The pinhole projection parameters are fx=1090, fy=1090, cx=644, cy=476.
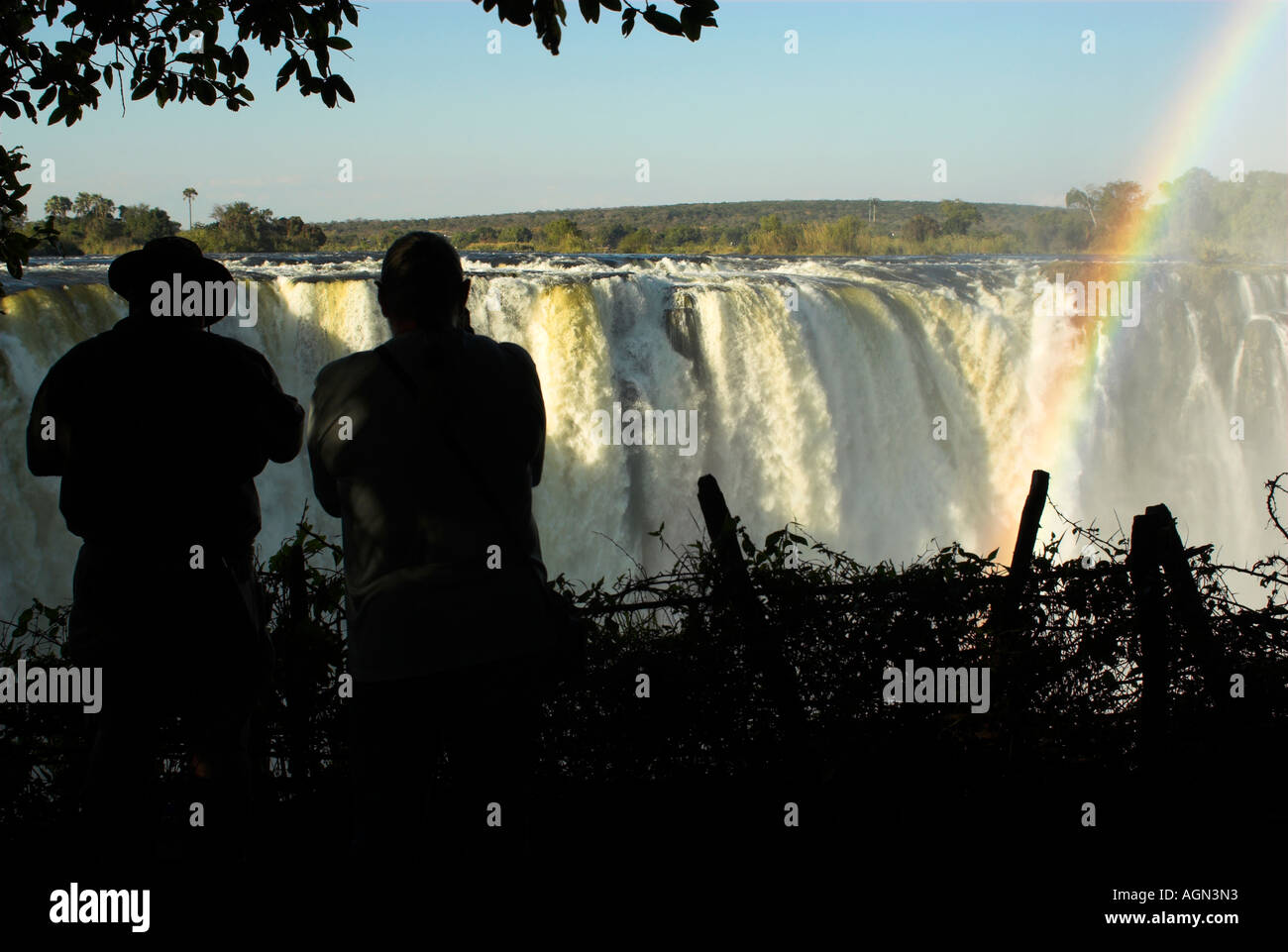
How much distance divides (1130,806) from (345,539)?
2.92 meters

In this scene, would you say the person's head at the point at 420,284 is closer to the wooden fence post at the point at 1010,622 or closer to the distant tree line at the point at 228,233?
the wooden fence post at the point at 1010,622

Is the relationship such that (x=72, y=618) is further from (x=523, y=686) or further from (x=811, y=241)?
(x=811, y=241)

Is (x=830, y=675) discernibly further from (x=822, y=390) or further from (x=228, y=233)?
(x=228, y=233)

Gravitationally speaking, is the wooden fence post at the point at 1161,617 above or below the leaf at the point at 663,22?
below

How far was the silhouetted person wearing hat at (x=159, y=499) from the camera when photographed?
2564 mm

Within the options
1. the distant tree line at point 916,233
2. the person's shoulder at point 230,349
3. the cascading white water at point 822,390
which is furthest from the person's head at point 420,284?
the distant tree line at point 916,233

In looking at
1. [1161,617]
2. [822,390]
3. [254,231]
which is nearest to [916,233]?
[254,231]

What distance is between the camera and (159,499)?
258 centimetres

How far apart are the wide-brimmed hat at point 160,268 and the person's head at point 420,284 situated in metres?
0.50

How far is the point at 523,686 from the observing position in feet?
8.08

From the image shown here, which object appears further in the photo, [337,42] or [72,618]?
[337,42]

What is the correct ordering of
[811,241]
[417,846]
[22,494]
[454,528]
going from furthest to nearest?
[811,241], [22,494], [417,846], [454,528]

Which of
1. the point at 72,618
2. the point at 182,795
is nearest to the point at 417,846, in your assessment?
the point at 72,618

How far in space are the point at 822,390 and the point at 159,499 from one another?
48.9 feet
